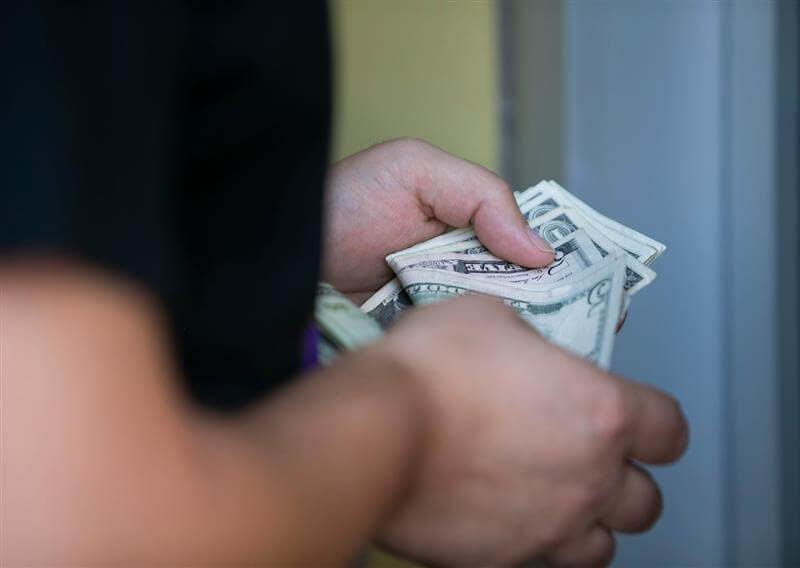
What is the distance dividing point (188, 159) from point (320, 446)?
0.43 feet

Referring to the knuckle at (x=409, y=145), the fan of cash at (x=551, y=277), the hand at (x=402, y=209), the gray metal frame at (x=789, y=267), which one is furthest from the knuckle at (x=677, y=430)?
the gray metal frame at (x=789, y=267)

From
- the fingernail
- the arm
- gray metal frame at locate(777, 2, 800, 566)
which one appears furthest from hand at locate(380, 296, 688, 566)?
gray metal frame at locate(777, 2, 800, 566)

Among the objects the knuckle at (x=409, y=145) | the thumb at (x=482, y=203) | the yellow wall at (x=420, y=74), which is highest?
the yellow wall at (x=420, y=74)

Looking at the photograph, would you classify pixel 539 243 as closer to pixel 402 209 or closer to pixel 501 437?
pixel 402 209

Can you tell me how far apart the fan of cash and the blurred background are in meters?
0.42

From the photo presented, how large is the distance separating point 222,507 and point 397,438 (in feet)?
0.34

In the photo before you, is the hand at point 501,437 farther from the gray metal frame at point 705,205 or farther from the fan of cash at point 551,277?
the gray metal frame at point 705,205

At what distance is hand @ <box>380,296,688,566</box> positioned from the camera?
0.42 m

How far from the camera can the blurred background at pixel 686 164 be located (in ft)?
4.28

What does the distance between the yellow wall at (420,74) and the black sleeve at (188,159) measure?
1.04 metres

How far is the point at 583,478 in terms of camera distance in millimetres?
490

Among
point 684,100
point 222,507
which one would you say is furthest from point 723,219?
point 222,507

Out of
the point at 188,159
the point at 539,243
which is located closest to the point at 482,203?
the point at 539,243

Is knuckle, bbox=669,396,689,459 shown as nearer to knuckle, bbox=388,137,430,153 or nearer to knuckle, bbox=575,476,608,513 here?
knuckle, bbox=575,476,608,513
